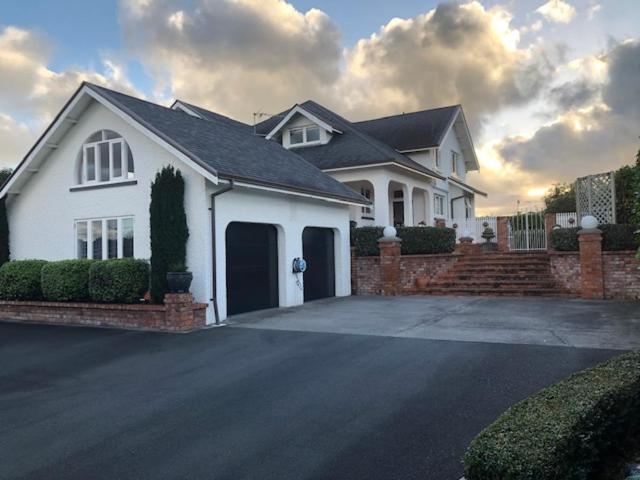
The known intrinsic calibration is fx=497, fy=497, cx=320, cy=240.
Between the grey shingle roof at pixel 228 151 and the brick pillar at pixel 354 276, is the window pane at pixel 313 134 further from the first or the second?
the brick pillar at pixel 354 276

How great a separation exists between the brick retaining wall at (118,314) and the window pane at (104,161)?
11.7 feet

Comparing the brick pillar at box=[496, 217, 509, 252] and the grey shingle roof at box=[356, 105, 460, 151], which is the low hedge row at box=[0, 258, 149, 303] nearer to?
the brick pillar at box=[496, 217, 509, 252]

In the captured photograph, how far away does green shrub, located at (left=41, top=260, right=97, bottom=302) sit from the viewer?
1256 cm

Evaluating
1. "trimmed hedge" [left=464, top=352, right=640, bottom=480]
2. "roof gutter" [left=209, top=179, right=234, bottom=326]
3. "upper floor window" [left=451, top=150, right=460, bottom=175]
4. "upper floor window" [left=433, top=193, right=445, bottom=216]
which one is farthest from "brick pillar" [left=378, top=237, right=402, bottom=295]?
"upper floor window" [left=451, top=150, right=460, bottom=175]

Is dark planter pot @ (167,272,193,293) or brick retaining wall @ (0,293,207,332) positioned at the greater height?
dark planter pot @ (167,272,193,293)

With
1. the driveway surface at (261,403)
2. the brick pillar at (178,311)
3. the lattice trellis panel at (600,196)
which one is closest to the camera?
the driveway surface at (261,403)

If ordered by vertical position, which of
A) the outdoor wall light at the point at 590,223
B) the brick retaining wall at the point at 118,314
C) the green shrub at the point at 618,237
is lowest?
the brick retaining wall at the point at 118,314

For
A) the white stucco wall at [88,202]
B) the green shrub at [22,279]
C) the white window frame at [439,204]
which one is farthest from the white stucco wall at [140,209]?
the white window frame at [439,204]

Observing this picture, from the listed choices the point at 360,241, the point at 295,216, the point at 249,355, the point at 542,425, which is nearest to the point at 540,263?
the point at 360,241

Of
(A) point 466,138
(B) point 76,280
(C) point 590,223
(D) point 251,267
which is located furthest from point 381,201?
(B) point 76,280

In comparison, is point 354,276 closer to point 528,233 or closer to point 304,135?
point 528,233

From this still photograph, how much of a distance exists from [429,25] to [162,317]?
45.9 ft

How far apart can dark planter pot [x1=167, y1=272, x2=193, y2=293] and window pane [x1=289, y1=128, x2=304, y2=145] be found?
51.4 ft

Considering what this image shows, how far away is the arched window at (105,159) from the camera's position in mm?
13266
